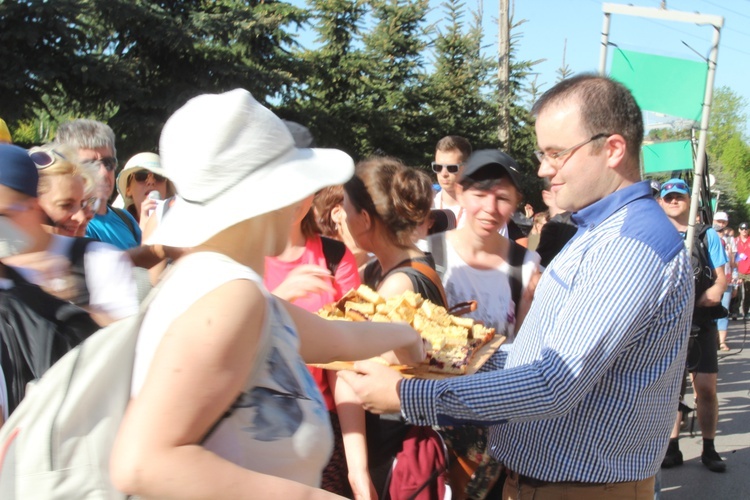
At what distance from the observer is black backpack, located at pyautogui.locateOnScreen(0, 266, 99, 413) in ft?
6.98

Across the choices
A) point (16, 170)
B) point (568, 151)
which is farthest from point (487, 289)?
point (16, 170)

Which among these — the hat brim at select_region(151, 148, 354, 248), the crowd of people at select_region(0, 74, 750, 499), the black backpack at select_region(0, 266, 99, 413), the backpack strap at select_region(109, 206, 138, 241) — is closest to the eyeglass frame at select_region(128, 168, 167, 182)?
the backpack strap at select_region(109, 206, 138, 241)

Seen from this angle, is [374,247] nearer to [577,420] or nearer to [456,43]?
[577,420]

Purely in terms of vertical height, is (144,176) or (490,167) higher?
(490,167)

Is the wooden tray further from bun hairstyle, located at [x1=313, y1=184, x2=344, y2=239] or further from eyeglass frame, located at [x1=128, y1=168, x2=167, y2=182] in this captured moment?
eyeglass frame, located at [x1=128, y1=168, x2=167, y2=182]

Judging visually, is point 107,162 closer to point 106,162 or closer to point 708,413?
point 106,162

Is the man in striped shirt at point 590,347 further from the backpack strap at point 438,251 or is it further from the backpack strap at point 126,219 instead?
the backpack strap at point 126,219

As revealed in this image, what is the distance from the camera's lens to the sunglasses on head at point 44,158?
291 centimetres

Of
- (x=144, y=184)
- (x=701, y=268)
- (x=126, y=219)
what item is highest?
(x=144, y=184)

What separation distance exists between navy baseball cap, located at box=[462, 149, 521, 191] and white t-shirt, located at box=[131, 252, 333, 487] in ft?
7.07

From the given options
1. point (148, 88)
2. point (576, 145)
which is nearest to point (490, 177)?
point (576, 145)

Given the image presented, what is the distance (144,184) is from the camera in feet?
16.4

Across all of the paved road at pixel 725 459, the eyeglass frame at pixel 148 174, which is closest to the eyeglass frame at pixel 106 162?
the eyeglass frame at pixel 148 174

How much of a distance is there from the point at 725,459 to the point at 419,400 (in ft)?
16.5
